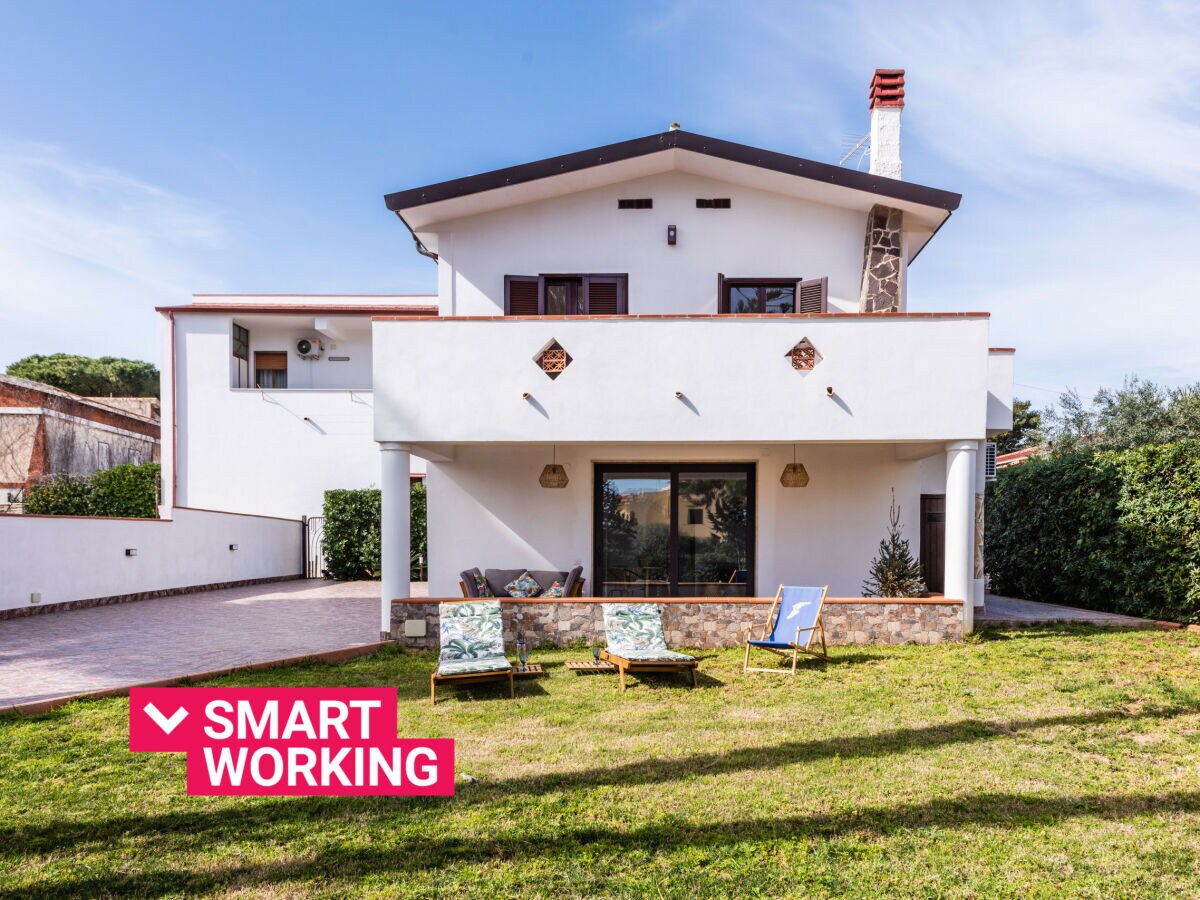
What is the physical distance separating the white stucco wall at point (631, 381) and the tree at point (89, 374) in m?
38.7

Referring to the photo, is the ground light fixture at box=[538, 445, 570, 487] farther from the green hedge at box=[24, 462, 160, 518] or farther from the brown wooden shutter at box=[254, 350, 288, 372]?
the brown wooden shutter at box=[254, 350, 288, 372]

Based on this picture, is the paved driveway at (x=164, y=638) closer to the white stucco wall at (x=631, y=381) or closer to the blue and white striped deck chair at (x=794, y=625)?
the white stucco wall at (x=631, y=381)

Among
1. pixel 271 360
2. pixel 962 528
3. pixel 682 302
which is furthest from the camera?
pixel 271 360

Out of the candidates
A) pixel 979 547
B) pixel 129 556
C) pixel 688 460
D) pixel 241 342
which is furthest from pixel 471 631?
pixel 241 342

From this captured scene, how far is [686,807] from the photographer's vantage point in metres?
4.60

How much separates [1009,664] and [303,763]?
A: 7.74m

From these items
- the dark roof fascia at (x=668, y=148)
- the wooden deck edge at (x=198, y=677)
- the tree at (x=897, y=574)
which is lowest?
the wooden deck edge at (x=198, y=677)

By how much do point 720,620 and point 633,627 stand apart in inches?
60.1

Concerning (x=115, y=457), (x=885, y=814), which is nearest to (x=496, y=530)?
(x=885, y=814)

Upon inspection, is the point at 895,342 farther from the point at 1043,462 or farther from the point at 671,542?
the point at 1043,462

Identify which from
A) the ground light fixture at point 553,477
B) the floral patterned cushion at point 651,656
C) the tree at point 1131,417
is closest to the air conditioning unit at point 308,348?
the ground light fixture at point 553,477

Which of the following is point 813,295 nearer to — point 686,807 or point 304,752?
point 686,807

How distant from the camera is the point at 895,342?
978 centimetres

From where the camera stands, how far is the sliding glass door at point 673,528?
1201 cm
